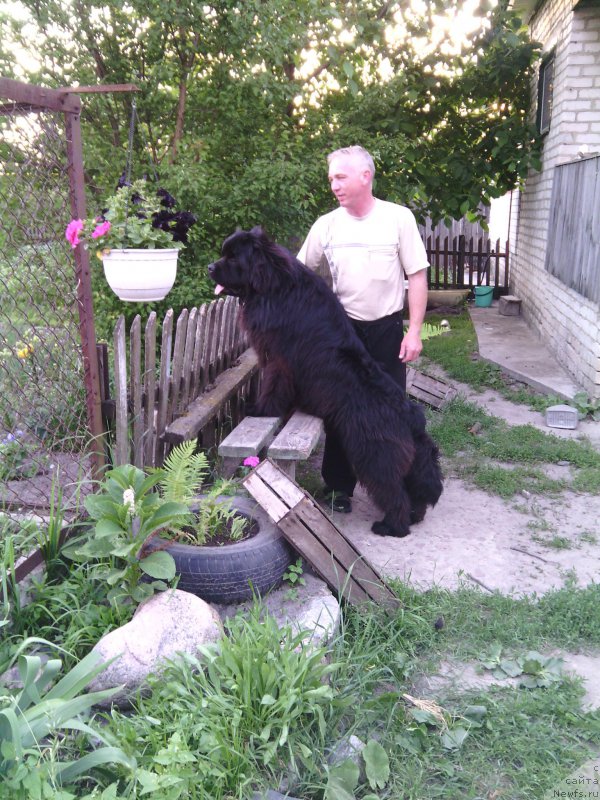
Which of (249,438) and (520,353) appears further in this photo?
(520,353)

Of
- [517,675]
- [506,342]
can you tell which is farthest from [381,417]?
[506,342]

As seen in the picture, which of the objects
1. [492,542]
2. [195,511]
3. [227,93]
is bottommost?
[492,542]

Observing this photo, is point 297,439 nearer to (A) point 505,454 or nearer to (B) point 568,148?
(A) point 505,454

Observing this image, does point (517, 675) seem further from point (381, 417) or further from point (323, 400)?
point (323, 400)

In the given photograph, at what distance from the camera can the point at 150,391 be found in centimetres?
344

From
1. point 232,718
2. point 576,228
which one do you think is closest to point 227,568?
point 232,718

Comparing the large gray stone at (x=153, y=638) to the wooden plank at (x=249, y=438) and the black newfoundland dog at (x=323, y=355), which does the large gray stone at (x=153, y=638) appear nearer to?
the wooden plank at (x=249, y=438)

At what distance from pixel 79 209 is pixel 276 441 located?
137 cm

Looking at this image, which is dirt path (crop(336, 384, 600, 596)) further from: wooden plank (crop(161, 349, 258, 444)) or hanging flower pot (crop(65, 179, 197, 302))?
hanging flower pot (crop(65, 179, 197, 302))

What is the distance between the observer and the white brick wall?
20.4 feet

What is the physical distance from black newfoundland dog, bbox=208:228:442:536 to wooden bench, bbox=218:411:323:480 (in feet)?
0.57

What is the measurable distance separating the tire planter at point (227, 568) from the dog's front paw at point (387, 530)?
1090 millimetres

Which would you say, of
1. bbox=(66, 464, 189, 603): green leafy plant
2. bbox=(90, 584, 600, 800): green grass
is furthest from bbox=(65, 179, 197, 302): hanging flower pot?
bbox=(90, 584, 600, 800): green grass

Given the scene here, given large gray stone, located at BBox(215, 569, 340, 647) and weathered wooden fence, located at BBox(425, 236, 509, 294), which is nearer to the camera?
large gray stone, located at BBox(215, 569, 340, 647)
